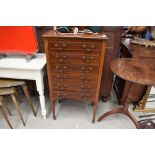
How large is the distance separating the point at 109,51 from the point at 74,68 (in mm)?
505

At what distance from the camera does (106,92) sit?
1.91 metres

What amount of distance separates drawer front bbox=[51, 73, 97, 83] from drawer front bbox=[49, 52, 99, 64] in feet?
0.51

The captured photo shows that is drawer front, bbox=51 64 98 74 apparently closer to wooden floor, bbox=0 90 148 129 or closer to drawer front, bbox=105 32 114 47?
drawer front, bbox=105 32 114 47

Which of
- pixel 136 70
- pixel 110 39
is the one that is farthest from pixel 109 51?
pixel 136 70

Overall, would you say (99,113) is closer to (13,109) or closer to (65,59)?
(65,59)

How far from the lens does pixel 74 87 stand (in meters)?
1.46

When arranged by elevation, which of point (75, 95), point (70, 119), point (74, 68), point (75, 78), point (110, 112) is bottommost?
point (70, 119)

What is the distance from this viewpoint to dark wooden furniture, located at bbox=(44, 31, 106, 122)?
1.18m

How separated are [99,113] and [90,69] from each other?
802 mm

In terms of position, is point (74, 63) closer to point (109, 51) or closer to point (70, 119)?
point (109, 51)

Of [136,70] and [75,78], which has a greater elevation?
[136,70]

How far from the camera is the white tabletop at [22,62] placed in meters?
1.34

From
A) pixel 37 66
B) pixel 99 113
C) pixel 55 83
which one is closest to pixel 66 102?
pixel 99 113

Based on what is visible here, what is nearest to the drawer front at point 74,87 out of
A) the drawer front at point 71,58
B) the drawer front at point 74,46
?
the drawer front at point 71,58
